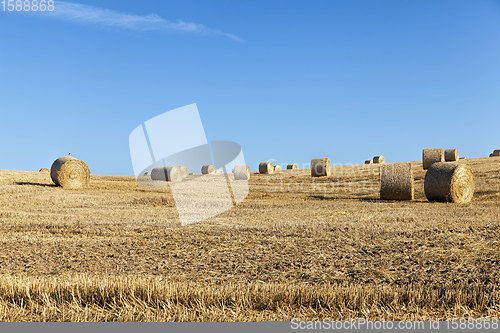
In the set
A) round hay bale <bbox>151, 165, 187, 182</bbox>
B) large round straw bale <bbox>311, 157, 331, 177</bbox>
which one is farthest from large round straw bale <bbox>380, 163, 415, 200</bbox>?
round hay bale <bbox>151, 165, 187, 182</bbox>

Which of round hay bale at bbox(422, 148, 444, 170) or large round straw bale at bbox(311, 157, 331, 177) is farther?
A: large round straw bale at bbox(311, 157, 331, 177)

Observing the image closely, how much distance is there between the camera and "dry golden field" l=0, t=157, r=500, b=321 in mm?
3838

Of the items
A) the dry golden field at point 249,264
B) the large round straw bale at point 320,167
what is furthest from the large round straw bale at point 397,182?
the large round straw bale at point 320,167

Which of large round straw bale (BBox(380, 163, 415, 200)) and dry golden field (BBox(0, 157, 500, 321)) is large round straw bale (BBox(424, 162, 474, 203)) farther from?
dry golden field (BBox(0, 157, 500, 321))

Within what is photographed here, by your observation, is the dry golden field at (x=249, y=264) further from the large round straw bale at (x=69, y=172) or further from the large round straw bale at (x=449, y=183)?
the large round straw bale at (x=69, y=172)

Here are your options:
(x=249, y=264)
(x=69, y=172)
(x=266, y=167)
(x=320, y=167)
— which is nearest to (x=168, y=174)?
(x=69, y=172)

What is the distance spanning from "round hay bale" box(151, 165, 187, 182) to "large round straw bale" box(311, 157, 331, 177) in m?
9.52

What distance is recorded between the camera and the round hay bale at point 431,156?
91.8 feet

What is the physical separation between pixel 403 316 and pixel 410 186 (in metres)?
13.5

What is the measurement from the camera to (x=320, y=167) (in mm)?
28875

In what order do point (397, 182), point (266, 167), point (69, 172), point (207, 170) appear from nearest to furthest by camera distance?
point (397, 182) → point (69, 172) → point (266, 167) → point (207, 170)

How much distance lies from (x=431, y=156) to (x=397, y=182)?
13380 mm

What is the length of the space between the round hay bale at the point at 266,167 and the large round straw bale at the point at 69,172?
17155mm

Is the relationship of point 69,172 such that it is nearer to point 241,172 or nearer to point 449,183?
point 241,172
